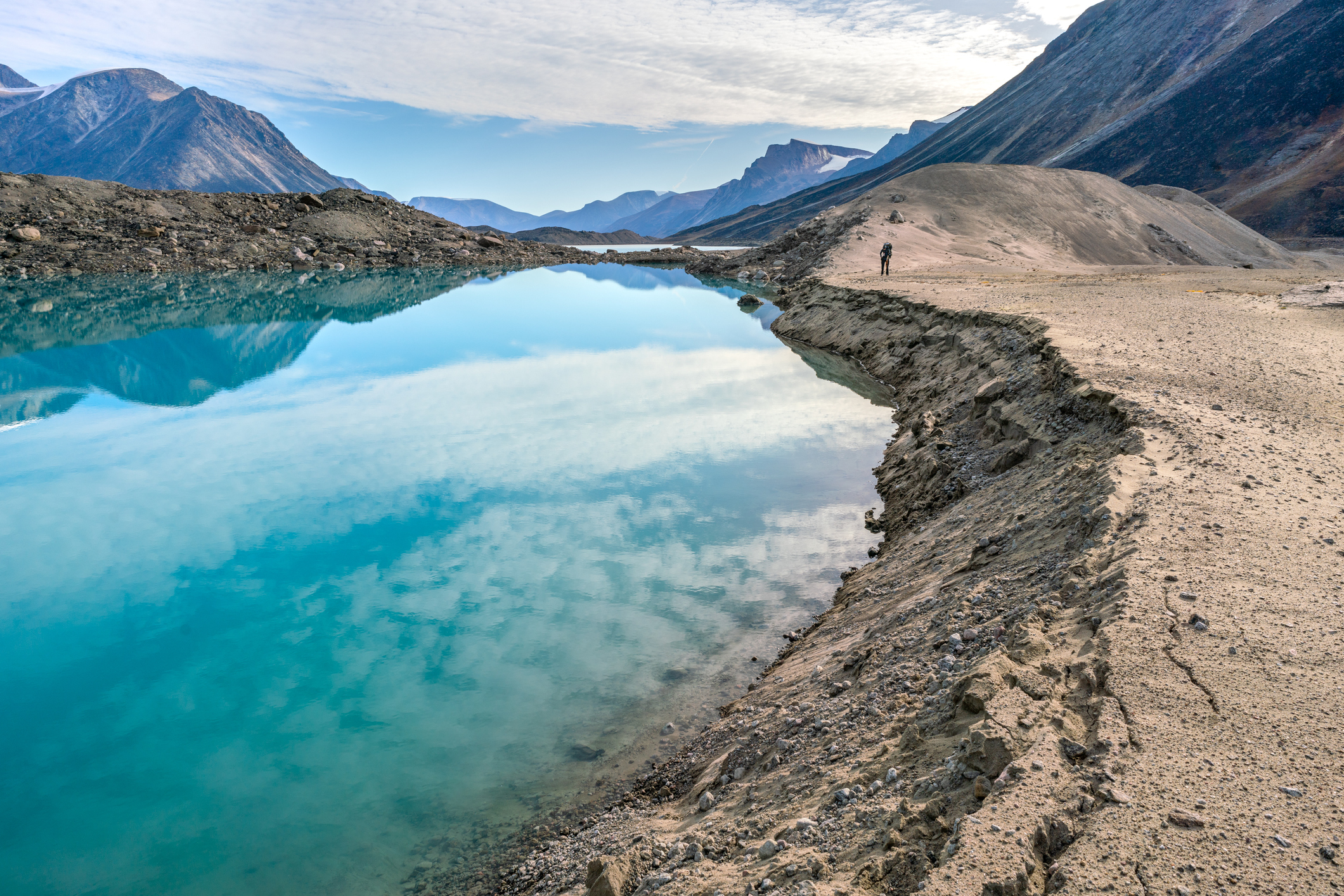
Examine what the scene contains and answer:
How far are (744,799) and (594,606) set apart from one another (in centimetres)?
459

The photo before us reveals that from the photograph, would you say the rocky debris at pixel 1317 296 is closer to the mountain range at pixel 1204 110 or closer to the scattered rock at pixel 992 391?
the scattered rock at pixel 992 391

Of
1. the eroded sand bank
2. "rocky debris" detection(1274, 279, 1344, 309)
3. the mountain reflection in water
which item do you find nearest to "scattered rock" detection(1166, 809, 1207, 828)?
the eroded sand bank

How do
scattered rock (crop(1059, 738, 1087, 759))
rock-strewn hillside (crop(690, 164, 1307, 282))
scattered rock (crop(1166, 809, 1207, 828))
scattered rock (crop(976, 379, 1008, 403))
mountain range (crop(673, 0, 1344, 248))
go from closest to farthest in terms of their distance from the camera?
1. scattered rock (crop(1166, 809, 1207, 828))
2. scattered rock (crop(1059, 738, 1087, 759))
3. scattered rock (crop(976, 379, 1008, 403))
4. rock-strewn hillside (crop(690, 164, 1307, 282))
5. mountain range (crop(673, 0, 1344, 248))

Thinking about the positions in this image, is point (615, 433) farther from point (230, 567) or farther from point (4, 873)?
point (4, 873)

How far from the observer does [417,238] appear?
75938 mm

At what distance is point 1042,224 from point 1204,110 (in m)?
71.7

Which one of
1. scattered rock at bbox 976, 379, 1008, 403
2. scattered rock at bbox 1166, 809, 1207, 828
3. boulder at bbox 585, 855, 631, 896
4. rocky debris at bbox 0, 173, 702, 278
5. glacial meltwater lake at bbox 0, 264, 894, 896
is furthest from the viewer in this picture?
rocky debris at bbox 0, 173, 702, 278

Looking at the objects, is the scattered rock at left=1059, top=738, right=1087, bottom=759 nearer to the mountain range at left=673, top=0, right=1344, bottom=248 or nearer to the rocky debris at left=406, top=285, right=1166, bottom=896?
the rocky debris at left=406, top=285, right=1166, bottom=896

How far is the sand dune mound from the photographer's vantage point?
4803 cm

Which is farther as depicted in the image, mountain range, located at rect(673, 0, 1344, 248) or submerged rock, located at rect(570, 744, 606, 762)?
mountain range, located at rect(673, 0, 1344, 248)

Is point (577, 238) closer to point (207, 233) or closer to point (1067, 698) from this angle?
point (207, 233)

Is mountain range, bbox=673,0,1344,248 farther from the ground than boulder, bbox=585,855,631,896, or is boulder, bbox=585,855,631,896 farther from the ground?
mountain range, bbox=673,0,1344,248

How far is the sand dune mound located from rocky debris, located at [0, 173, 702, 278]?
45.1 metres

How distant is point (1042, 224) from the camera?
168 feet
